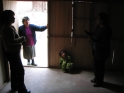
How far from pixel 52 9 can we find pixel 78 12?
0.66 m

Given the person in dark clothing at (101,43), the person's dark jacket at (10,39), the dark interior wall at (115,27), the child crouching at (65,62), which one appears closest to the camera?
the person's dark jacket at (10,39)

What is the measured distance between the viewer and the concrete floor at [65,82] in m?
3.29

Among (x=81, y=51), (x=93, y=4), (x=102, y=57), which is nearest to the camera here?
(x=102, y=57)

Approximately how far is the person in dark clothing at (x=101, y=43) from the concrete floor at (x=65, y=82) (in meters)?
0.25

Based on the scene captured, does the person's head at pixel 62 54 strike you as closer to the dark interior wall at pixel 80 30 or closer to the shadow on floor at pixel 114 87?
the dark interior wall at pixel 80 30

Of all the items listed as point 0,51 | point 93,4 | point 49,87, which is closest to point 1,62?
point 0,51

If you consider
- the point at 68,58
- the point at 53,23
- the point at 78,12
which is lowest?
the point at 68,58

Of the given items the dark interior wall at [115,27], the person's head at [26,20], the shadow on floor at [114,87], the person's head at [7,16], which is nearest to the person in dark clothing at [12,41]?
the person's head at [7,16]

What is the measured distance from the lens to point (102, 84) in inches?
138

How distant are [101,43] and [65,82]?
1.22 metres

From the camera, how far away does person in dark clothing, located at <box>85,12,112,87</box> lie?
3.05 metres

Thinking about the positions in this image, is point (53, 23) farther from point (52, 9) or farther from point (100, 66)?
point (100, 66)

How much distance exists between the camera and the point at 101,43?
3.09 meters

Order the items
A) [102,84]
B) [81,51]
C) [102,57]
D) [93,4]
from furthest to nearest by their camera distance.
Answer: [81,51]
[93,4]
[102,84]
[102,57]
